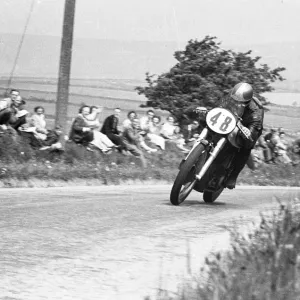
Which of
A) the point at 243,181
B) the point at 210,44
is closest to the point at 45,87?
the point at 210,44

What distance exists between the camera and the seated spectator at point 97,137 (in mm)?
21816

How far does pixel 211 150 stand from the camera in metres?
12.9

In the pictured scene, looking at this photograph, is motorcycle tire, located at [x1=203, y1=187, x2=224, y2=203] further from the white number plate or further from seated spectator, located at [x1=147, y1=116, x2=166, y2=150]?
seated spectator, located at [x1=147, y1=116, x2=166, y2=150]

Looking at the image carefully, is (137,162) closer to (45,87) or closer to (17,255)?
(17,255)

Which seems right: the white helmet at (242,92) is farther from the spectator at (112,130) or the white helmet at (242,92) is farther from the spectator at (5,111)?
the spectator at (112,130)

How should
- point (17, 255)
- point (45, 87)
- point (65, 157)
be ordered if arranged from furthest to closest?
point (45, 87) < point (65, 157) < point (17, 255)

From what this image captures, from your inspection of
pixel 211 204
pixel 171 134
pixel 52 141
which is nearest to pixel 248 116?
pixel 211 204

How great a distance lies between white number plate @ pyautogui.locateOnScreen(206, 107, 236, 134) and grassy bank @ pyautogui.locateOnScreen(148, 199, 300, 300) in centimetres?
581

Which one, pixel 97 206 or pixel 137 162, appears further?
pixel 137 162

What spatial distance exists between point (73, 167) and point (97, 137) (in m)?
2.12

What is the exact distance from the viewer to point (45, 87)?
259ft

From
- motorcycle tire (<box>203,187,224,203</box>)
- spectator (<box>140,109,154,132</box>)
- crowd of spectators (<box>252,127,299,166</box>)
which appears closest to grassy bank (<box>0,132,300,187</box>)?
spectator (<box>140,109,154,132</box>)

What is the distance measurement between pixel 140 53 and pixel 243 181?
87.3m

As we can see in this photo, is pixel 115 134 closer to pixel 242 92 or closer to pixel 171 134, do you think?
pixel 171 134
